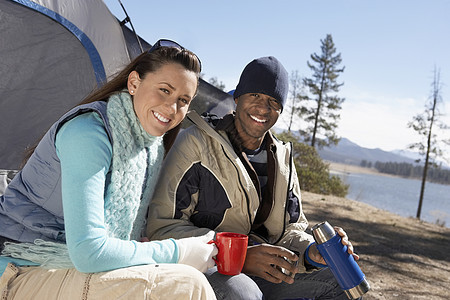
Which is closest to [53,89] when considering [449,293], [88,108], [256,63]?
[256,63]

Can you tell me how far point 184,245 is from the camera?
4.67 ft

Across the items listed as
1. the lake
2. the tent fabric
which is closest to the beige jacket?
the tent fabric

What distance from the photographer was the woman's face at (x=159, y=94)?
1.52 m

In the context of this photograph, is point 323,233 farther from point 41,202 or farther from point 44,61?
point 44,61

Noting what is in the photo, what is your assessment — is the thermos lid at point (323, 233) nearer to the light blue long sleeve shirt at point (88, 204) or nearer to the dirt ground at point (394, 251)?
the light blue long sleeve shirt at point (88, 204)

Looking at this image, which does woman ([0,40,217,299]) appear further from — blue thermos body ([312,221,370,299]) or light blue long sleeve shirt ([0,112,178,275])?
blue thermos body ([312,221,370,299])

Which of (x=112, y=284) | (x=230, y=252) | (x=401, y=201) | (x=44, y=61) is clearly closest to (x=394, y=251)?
(x=230, y=252)

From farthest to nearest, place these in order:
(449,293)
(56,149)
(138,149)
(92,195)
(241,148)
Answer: (449,293) < (241,148) < (138,149) < (56,149) < (92,195)

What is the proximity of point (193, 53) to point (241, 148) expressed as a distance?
717 millimetres

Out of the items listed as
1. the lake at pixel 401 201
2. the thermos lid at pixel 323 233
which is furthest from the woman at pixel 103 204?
the lake at pixel 401 201

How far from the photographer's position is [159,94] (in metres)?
1.53

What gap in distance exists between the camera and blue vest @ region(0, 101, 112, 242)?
133 centimetres

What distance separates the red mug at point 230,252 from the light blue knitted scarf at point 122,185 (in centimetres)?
36

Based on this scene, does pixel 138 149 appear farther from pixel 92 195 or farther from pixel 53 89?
pixel 53 89
